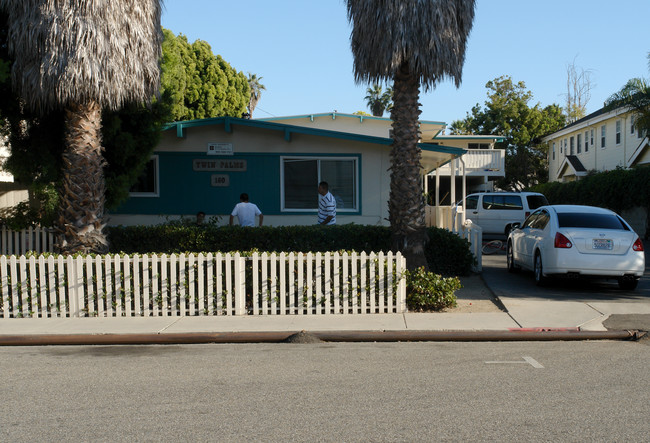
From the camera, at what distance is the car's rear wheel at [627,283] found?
11.7 metres

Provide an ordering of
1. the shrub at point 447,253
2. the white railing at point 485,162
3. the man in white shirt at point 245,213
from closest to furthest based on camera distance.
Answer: the shrub at point 447,253 < the man in white shirt at point 245,213 < the white railing at point 485,162

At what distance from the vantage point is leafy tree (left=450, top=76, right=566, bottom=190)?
44.2 m

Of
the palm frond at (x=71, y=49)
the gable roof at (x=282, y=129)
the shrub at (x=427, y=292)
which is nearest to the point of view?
the shrub at (x=427, y=292)

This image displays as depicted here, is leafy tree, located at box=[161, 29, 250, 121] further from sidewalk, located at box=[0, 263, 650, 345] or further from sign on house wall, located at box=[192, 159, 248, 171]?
sidewalk, located at box=[0, 263, 650, 345]

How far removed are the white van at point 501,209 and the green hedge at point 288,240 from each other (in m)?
10.2

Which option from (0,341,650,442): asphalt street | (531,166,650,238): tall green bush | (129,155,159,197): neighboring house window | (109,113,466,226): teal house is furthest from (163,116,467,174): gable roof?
(531,166,650,238): tall green bush

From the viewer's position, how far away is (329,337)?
8414mm

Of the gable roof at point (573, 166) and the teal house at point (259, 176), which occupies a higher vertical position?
the gable roof at point (573, 166)

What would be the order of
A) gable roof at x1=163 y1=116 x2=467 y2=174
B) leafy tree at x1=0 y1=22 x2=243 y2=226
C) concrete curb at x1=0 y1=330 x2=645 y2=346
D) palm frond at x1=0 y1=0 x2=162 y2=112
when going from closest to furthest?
concrete curb at x1=0 y1=330 x2=645 y2=346
palm frond at x1=0 y1=0 x2=162 y2=112
leafy tree at x1=0 y1=22 x2=243 y2=226
gable roof at x1=163 y1=116 x2=467 y2=174

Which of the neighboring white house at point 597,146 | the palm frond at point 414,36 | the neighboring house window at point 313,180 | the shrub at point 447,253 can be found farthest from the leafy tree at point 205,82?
the palm frond at point 414,36

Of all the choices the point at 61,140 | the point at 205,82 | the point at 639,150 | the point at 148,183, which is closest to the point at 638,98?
the point at 639,150

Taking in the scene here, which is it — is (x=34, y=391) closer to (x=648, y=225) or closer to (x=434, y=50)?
(x=434, y=50)

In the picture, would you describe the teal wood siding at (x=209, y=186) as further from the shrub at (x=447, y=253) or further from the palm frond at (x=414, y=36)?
the palm frond at (x=414, y=36)

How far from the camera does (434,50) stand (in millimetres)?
11242
